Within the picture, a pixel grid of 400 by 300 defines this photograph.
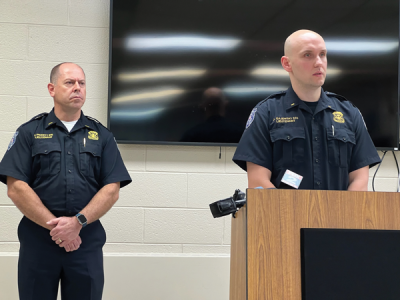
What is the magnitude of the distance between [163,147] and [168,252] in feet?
2.46

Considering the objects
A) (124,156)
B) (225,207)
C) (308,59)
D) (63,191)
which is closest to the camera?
(225,207)

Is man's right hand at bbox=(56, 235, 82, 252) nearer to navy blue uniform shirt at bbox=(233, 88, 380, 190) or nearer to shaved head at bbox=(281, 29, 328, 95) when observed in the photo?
navy blue uniform shirt at bbox=(233, 88, 380, 190)

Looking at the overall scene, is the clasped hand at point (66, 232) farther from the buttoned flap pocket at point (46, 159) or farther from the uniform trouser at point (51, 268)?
the buttoned flap pocket at point (46, 159)

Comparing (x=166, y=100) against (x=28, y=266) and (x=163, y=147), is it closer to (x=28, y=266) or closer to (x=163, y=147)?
(x=163, y=147)

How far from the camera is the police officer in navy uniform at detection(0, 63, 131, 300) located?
1.81 meters

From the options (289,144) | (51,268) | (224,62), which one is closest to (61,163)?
(51,268)

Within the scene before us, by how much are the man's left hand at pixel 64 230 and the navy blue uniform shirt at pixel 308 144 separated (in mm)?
802

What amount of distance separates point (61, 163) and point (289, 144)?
109cm

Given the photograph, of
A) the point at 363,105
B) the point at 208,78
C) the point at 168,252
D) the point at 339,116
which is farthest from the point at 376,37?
the point at 168,252

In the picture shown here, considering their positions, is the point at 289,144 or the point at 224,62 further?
the point at 224,62

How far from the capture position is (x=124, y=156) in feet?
9.23

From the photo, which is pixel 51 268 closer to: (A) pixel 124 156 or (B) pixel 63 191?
(B) pixel 63 191

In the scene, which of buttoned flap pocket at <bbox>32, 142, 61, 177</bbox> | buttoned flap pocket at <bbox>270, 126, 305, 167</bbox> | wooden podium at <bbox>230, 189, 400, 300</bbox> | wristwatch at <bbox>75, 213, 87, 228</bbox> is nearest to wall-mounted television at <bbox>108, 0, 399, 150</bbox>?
A: buttoned flap pocket at <bbox>32, 142, 61, 177</bbox>

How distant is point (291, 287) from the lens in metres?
1.14
